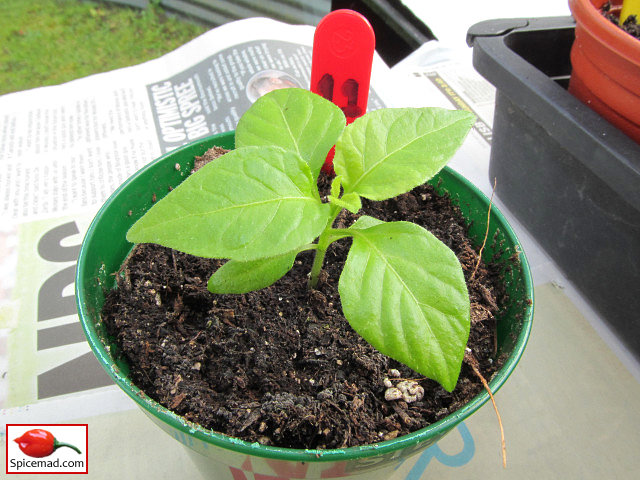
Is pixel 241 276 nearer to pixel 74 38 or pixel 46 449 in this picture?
pixel 46 449

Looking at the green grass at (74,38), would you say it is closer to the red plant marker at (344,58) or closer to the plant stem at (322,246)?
the red plant marker at (344,58)

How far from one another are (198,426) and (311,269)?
23 centimetres

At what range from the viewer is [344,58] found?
56 centimetres

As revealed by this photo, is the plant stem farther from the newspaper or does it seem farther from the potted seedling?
the newspaper

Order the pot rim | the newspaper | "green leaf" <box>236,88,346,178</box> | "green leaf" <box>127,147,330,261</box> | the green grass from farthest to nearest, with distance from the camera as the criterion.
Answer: the green grass < the newspaper < the pot rim < "green leaf" <box>236,88,346,178</box> < "green leaf" <box>127,147,330,261</box>

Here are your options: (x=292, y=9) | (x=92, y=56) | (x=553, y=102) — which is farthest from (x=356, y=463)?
(x=92, y=56)

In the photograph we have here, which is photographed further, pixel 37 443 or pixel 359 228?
pixel 37 443

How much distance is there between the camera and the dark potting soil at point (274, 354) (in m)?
0.44

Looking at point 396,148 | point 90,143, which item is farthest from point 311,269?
point 90,143

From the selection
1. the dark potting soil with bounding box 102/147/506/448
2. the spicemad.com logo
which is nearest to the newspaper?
the spicemad.com logo

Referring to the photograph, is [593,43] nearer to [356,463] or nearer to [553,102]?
[553,102]

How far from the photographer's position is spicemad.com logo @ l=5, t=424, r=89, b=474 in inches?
27.0

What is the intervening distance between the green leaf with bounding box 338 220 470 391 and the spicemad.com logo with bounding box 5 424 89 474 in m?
0.53

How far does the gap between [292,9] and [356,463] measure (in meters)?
1.54
